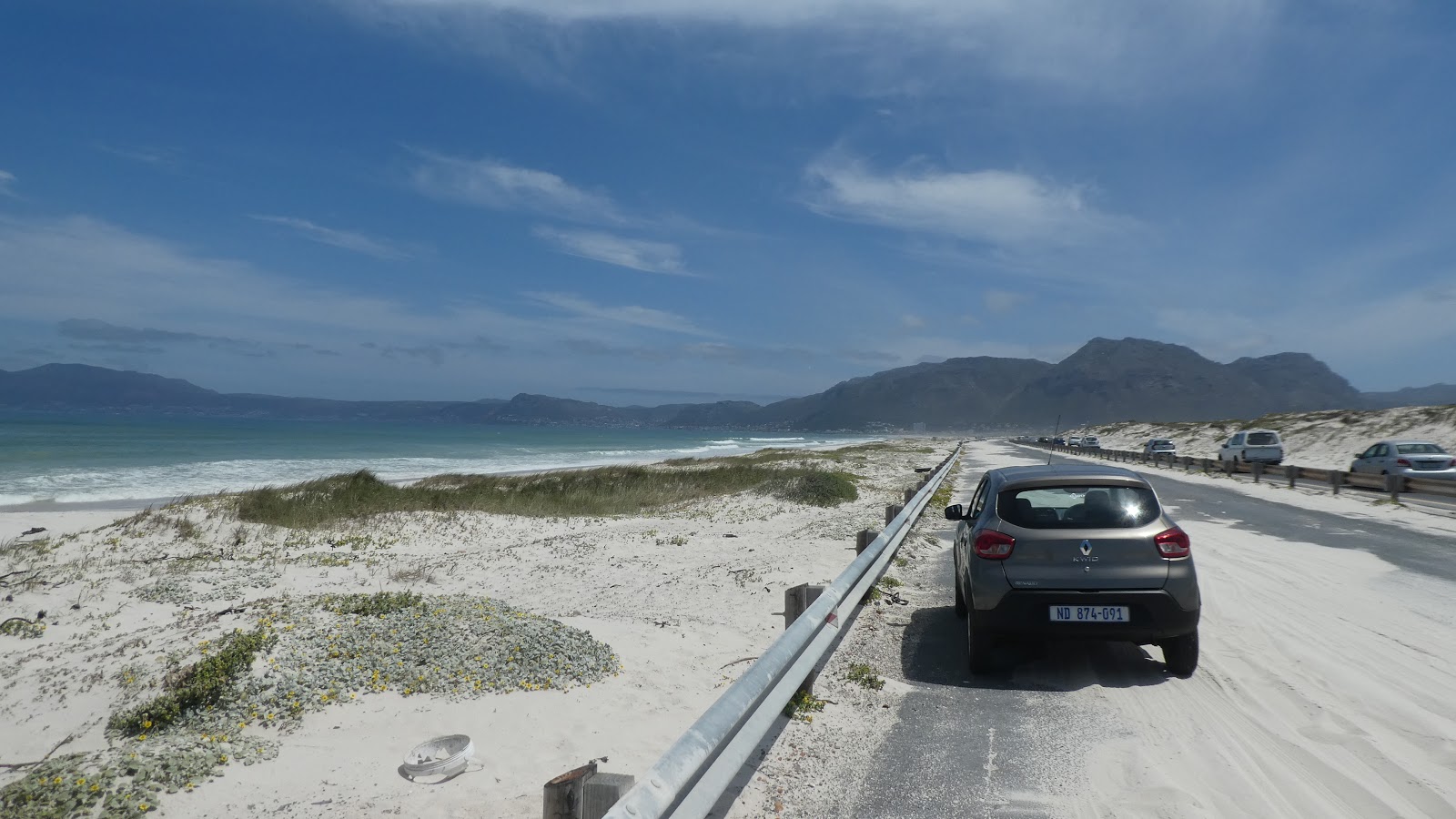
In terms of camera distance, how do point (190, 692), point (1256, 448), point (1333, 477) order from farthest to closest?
1. point (1256, 448)
2. point (1333, 477)
3. point (190, 692)

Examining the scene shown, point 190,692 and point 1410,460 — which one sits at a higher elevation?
point 1410,460

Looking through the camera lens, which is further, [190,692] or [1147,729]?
[190,692]

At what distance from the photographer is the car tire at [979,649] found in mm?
6160

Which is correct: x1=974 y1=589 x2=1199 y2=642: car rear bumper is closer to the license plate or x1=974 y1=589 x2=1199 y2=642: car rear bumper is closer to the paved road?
the license plate

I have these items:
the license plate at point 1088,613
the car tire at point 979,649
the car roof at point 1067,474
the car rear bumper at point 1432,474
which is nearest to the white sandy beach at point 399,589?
the car tire at point 979,649

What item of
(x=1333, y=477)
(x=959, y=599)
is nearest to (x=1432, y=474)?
(x=1333, y=477)

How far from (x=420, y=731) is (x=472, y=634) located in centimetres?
164

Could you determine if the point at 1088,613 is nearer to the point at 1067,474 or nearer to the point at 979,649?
the point at 979,649

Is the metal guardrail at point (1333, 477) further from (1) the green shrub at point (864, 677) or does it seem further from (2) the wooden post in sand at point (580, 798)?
(2) the wooden post in sand at point (580, 798)

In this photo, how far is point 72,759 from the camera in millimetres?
4477

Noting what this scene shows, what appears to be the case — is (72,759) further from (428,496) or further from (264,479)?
(264,479)

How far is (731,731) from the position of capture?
4020mm

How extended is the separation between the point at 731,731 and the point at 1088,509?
3761mm

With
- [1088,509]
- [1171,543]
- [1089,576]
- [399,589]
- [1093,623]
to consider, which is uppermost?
[1088,509]
